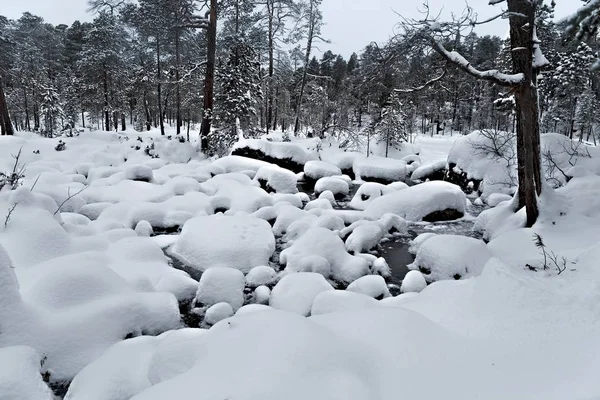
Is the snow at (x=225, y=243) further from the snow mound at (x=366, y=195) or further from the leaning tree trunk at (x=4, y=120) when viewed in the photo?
the leaning tree trunk at (x=4, y=120)

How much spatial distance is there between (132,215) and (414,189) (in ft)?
25.7

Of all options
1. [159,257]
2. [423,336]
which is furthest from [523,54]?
[159,257]

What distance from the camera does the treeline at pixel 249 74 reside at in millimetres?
8172

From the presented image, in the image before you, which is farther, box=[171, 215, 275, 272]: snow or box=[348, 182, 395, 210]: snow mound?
box=[348, 182, 395, 210]: snow mound

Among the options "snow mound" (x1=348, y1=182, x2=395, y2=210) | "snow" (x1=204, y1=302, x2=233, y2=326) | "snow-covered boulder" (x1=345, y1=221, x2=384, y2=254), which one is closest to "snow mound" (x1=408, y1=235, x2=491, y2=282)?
"snow-covered boulder" (x1=345, y1=221, x2=384, y2=254)

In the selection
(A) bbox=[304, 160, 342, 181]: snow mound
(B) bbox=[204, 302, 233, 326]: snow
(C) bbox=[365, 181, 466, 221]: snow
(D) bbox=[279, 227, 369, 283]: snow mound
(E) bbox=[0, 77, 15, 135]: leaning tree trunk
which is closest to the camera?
(B) bbox=[204, 302, 233, 326]: snow

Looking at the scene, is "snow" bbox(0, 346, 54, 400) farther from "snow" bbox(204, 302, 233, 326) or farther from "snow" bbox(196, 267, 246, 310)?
"snow" bbox(196, 267, 246, 310)

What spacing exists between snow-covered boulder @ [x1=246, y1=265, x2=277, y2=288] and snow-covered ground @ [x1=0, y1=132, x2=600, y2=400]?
26 mm

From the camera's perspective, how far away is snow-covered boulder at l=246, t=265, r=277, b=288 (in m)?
6.11

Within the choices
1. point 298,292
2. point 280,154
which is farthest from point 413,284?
point 280,154

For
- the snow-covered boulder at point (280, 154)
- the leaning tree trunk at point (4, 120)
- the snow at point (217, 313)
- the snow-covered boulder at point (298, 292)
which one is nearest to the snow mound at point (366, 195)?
the snow-covered boulder at point (280, 154)

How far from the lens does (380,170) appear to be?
51.0ft

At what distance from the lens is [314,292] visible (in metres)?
5.17

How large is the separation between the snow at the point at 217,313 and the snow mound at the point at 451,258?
368 cm
